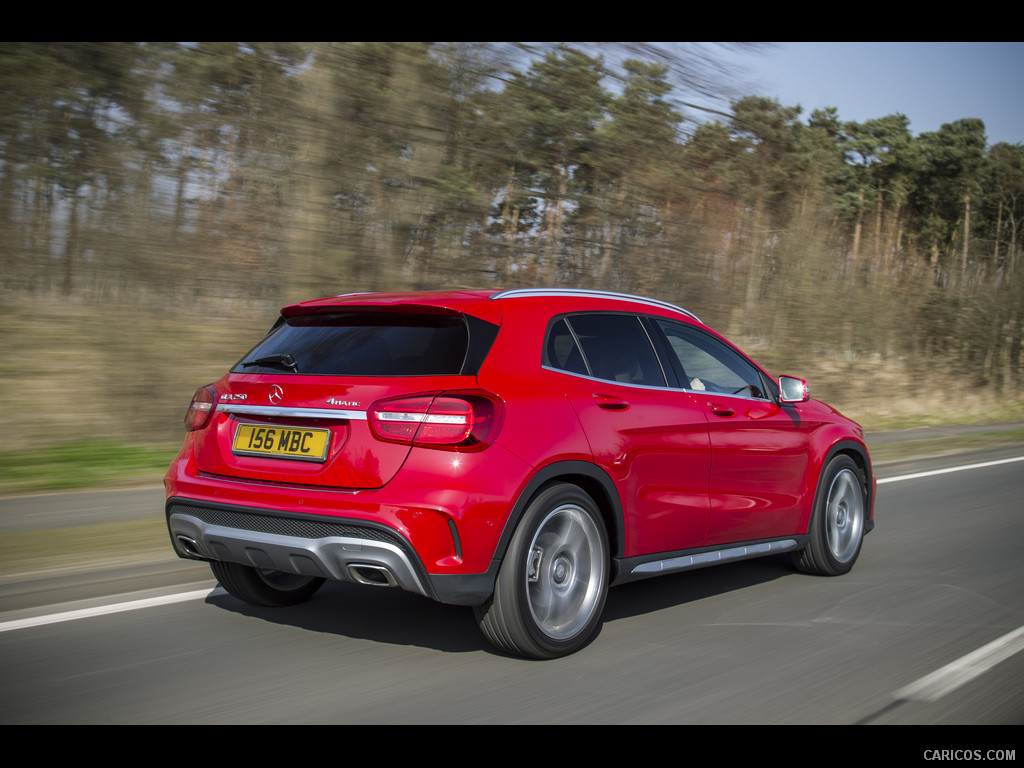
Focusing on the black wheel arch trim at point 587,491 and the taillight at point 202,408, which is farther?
the taillight at point 202,408

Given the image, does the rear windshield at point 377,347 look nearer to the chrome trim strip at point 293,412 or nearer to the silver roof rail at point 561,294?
the chrome trim strip at point 293,412

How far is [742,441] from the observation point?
5535 mm

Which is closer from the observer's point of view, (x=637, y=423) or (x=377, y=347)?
(x=377, y=347)

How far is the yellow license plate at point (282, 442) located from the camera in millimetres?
4141

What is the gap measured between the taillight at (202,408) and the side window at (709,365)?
2368 mm

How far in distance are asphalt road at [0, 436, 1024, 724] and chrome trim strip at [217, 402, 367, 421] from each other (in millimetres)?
1079

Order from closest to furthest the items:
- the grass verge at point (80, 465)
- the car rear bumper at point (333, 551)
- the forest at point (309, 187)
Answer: the car rear bumper at point (333, 551) < the grass verge at point (80, 465) < the forest at point (309, 187)

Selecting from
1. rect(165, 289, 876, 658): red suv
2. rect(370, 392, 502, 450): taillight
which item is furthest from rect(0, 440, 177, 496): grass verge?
rect(370, 392, 502, 450): taillight

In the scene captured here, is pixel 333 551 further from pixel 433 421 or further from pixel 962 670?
pixel 962 670

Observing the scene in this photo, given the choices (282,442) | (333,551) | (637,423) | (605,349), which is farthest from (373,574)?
(605,349)

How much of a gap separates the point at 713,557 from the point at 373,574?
210 cm

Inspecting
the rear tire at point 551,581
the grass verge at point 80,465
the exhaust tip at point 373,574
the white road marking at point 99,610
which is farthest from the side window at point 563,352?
the grass verge at point 80,465
